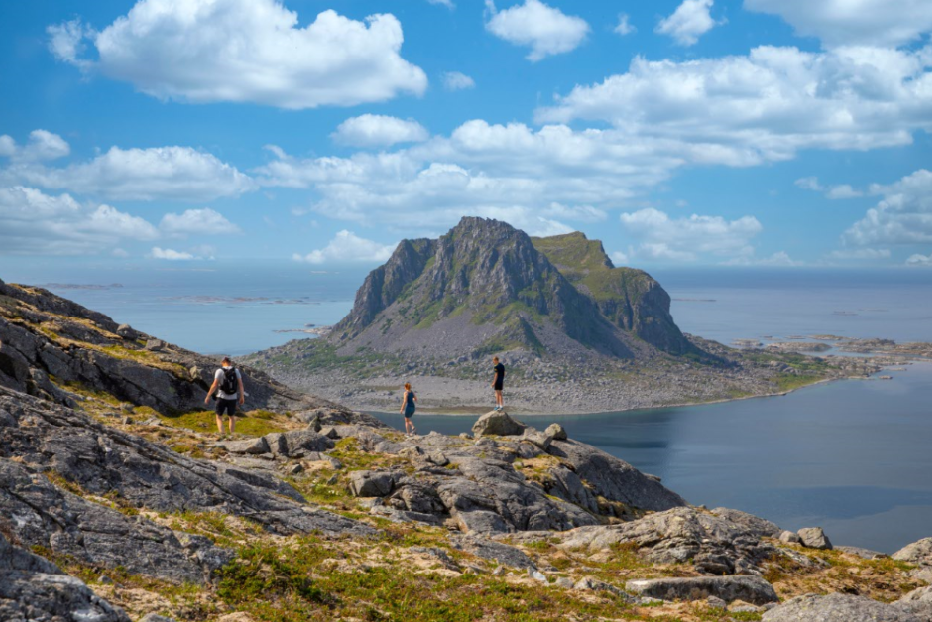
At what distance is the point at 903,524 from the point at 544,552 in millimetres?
202882

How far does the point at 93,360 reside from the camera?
166 feet

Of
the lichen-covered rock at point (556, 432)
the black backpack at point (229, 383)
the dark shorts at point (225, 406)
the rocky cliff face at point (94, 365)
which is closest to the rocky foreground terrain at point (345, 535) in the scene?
the rocky cliff face at point (94, 365)

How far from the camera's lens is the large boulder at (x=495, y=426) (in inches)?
2051

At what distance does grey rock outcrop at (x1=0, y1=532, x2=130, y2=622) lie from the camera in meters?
Result: 11.4

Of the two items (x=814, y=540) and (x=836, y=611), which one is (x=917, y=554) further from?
(x=836, y=611)

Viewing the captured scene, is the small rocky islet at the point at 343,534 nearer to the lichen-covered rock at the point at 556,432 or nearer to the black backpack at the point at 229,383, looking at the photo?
the lichen-covered rock at the point at 556,432

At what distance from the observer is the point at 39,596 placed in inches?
459

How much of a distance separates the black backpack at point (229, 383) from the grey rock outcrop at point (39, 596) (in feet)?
89.6

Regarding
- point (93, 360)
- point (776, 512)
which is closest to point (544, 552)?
point (93, 360)

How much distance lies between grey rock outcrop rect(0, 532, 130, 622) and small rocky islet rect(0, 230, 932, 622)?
32 millimetres

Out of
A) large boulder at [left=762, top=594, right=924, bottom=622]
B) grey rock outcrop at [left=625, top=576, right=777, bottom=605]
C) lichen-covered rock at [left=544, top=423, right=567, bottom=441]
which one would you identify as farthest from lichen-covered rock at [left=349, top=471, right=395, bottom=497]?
large boulder at [left=762, top=594, right=924, bottom=622]

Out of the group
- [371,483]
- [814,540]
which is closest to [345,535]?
[371,483]

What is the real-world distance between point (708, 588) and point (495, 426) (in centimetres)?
2775

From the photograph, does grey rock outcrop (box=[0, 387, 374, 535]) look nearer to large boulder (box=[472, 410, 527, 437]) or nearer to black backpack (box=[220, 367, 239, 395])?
black backpack (box=[220, 367, 239, 395])
